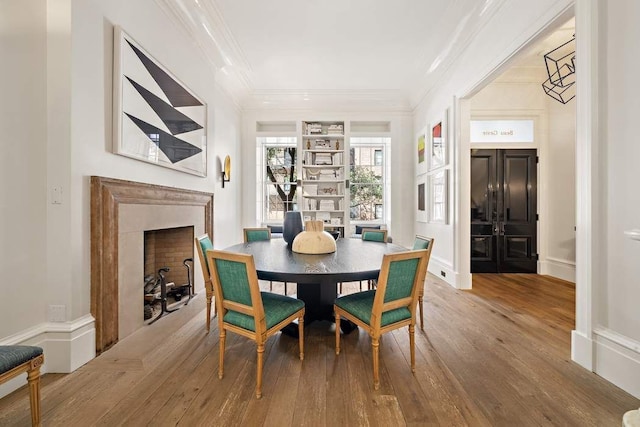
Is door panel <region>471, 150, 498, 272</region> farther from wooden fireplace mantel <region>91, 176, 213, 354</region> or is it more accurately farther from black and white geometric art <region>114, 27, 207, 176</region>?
wooden fireplace mantel <region>91, 176, 213, 354</region>

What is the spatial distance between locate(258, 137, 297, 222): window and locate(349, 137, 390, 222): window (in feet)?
3.91

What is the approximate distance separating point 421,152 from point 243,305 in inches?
177

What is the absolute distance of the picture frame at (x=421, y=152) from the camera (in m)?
4.96

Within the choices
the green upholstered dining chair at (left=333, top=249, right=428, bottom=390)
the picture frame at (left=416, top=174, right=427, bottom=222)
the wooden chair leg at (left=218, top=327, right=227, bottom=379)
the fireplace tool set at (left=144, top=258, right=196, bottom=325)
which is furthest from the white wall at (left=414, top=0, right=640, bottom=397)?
the fireplace tool set at (left=144, top=258, right=196, bottom=325)

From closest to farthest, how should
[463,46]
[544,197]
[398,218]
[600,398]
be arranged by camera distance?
[600,398]
[463,46]
[544,197]
[398,218]

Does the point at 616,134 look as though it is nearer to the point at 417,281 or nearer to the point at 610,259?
the point at 610,259

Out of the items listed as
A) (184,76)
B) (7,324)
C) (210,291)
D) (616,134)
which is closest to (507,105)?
(616,134)

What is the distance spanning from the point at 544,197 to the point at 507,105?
1610mm

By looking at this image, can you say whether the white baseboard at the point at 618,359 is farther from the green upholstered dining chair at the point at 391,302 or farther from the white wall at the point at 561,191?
the white wall at the point at 561,191

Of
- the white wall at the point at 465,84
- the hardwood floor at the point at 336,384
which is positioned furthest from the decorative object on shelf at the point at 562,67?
the hardwood floor at the point at 336,384

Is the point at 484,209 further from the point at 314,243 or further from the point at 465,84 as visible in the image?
the point at 314,243

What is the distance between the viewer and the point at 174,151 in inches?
113

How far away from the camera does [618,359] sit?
5.55ft

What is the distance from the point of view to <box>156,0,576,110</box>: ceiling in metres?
3.03
